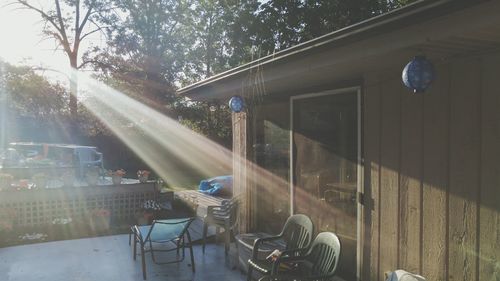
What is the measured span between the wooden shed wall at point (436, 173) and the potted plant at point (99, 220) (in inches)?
196

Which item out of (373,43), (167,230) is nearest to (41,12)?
(167,230)

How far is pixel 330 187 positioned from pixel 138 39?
60.3ft

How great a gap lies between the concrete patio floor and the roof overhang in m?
2.34

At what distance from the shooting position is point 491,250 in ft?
8.50

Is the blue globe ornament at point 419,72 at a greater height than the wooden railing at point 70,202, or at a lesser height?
greater

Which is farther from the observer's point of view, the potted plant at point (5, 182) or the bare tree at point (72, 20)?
the bare tree at point (72, 20)

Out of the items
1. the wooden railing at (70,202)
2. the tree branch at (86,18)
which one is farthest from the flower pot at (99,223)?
A: the tree branch at (86,18)

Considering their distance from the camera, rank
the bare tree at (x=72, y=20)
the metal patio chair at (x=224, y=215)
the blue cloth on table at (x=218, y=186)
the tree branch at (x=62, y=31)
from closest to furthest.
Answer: the metal patio chair at (x=224, y=215) → the blue cloth on table at (x=218, y=186) → the bare tree at (x=72, y=20) → the tree branch at (x=62, y=31)

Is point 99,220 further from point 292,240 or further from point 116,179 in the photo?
point 292,240

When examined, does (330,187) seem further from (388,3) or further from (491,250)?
(388,3)

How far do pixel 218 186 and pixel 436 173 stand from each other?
24.1 ft

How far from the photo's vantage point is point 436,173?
295 cm

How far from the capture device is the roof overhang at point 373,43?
1.96 metres

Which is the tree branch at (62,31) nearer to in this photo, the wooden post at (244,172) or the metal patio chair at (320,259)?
the wooden post at (244,172)
